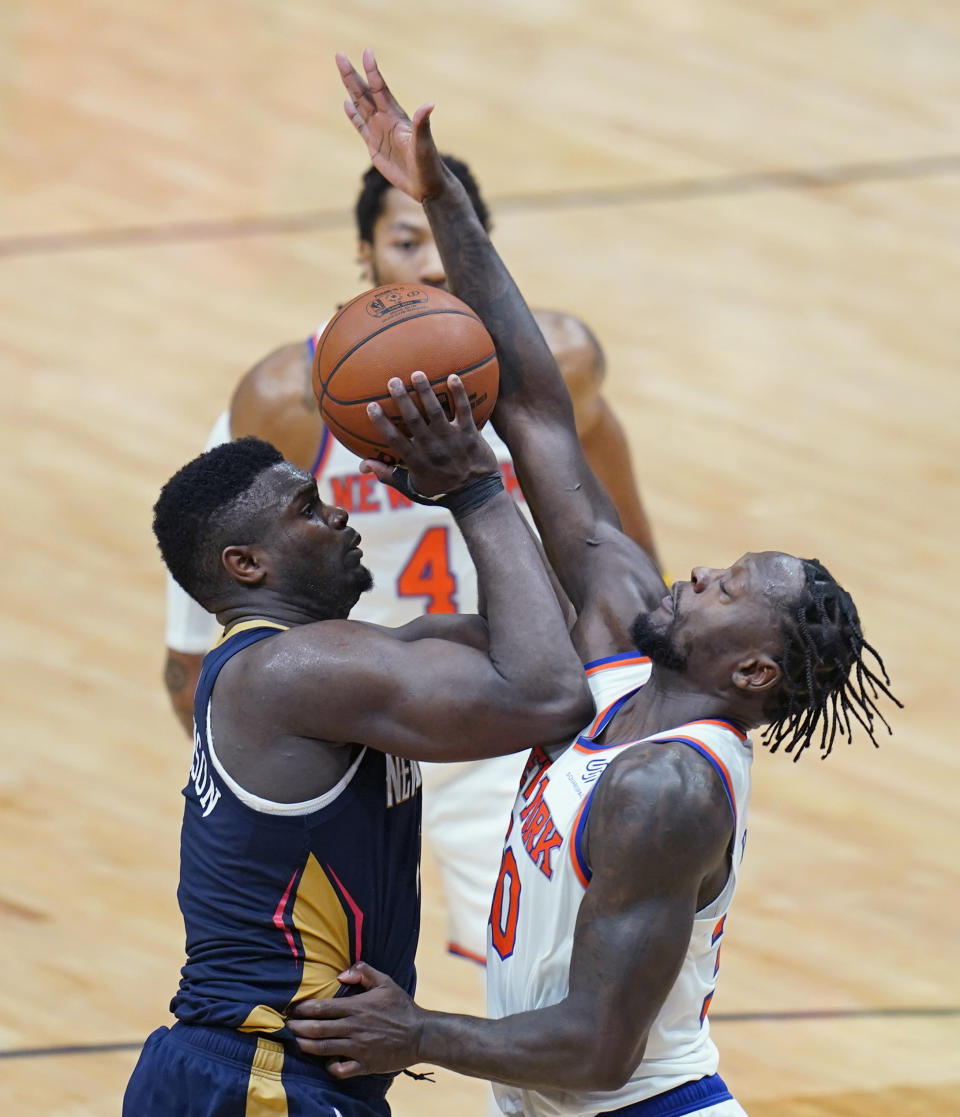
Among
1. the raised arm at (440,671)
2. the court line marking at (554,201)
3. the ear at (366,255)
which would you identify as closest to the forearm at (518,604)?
the raised arm at (440,671)

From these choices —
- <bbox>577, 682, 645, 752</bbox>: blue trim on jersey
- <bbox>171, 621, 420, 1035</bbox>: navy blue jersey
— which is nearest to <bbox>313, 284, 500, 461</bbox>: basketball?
<bbox>171, 621, 420, 1035</bbox>: navy blue jersey

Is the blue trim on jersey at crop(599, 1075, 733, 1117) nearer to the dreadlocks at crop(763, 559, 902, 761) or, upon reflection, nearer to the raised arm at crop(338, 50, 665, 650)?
the dreadlocks at crop(763, 559, 902, 761)

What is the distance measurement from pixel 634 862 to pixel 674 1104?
1.87ft

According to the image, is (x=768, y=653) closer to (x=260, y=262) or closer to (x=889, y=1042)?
(x=889, y=1042)

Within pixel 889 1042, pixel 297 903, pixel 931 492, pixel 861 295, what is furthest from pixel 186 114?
pixel 297 903

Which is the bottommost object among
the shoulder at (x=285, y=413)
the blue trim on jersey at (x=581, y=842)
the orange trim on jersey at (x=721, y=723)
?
the shoulder at (x=285, y=413)

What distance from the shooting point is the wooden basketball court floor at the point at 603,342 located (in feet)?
17.7

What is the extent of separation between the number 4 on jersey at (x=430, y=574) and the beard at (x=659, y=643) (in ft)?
5.94

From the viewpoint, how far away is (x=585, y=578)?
355 cm

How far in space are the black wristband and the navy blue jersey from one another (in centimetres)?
38

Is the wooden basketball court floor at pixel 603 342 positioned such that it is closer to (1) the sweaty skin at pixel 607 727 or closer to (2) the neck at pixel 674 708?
(1) the sweaty skin at pixel 607 727

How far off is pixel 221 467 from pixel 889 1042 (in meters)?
2.89

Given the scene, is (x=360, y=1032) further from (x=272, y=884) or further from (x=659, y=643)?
(x=659, y=643)

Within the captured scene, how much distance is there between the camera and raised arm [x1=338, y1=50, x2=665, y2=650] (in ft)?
11.8
